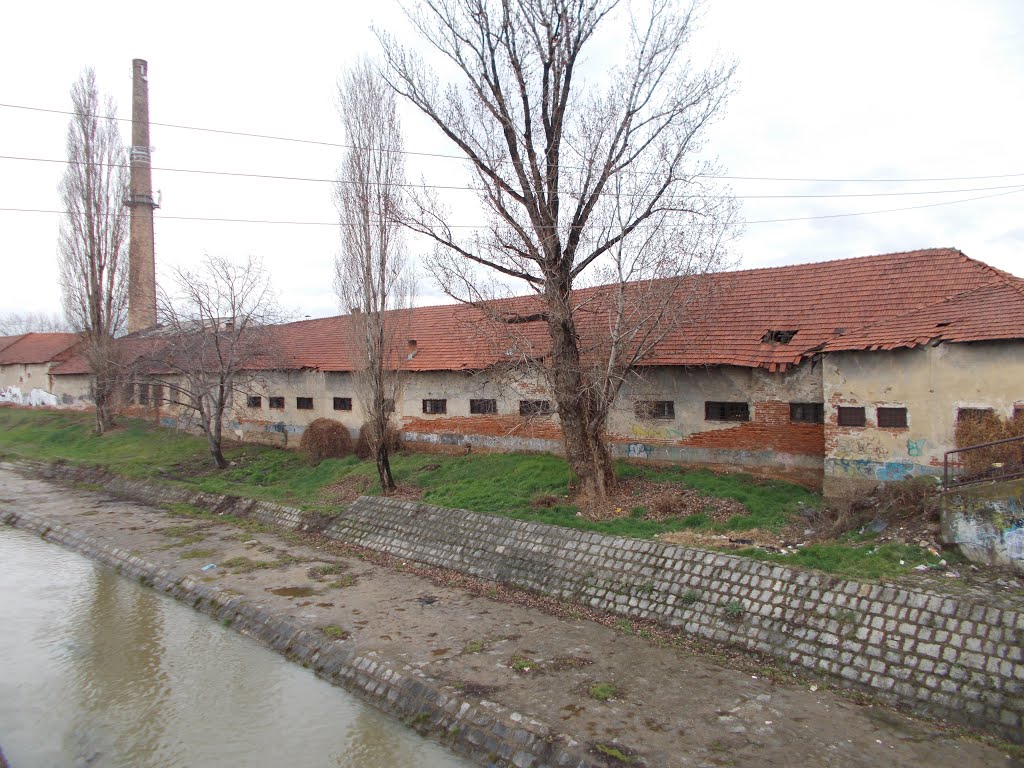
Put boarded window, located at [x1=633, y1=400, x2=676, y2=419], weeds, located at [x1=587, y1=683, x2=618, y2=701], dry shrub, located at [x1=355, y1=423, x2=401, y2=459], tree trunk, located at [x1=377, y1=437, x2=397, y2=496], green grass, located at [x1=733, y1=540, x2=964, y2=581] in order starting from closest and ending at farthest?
1. weeds, located at [x1=587, y1=683, x2=618, y2=701]
2. green grass, located at [x1=733, y1=540, x2=964, y2=581]
3. boarded window, located at [x1=633, y1=400, x2=676, y2=419]
4. tree trunk, located at [x1=377, y1=437, x2=397, y2=496]
5. dry shrub, located at [x1=355, y1=423, x2=401, y2=459]

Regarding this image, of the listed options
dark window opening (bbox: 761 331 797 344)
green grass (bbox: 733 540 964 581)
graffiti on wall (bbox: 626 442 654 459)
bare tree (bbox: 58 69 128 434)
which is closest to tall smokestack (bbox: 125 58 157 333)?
bare tree (bbox: 58 69 128 434)

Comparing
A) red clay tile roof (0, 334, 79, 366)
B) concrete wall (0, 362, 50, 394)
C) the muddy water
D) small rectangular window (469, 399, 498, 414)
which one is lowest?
the muddy water

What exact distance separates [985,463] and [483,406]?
11511 mm

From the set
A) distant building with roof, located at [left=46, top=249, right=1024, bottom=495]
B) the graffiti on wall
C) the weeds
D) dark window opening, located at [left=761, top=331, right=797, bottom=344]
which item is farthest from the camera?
the graffiti on wall

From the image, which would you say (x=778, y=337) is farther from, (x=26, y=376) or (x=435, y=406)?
(x=26, y=376)

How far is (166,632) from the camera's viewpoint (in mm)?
10383

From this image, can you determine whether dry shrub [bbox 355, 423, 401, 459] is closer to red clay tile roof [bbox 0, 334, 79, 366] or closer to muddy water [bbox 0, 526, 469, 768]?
muddy water [bbox 0, 526, 469, 768]

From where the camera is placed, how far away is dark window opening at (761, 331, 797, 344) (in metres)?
13.8

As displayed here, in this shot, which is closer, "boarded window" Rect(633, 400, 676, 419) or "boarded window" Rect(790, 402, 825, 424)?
"boarded window" Rect(790, 402, 825, 424)

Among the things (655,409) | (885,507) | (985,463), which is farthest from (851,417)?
(655,409)

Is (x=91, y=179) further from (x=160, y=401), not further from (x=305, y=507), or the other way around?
(x=305, y=507)

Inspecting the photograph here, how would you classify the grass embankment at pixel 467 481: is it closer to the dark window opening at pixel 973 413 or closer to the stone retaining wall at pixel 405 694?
the dark window opening at pixel 973 413

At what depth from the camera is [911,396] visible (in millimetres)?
11320

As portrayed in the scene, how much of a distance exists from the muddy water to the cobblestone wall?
3.91m
